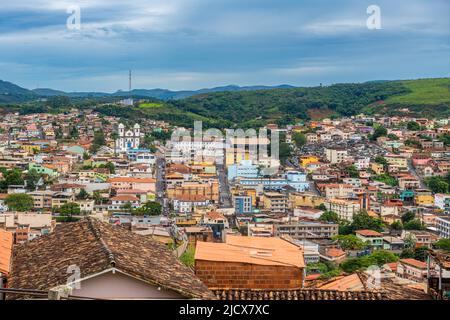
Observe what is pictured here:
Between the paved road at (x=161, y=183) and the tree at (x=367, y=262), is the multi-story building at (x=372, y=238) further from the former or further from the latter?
the paved road at (x=161, y=183)

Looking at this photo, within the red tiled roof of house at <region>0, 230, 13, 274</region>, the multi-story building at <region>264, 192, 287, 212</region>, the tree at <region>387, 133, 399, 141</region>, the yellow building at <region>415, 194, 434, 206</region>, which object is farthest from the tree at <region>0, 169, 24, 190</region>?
the red tiled roof of house at <region>0, 230, 13, 274</region>

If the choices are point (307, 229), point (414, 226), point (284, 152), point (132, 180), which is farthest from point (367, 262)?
point (284, 152)

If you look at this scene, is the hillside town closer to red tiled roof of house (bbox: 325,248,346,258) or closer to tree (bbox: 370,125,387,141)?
red tiled roof of house (bbox: 325,248,346,258)

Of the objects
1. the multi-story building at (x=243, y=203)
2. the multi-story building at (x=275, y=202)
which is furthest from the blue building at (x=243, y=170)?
the multi-story building at (x=243, y=203)

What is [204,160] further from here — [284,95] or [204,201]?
[284,95]

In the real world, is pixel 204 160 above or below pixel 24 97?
below

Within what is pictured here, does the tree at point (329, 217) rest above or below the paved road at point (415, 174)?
below

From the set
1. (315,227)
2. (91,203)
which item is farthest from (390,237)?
(91,203)
